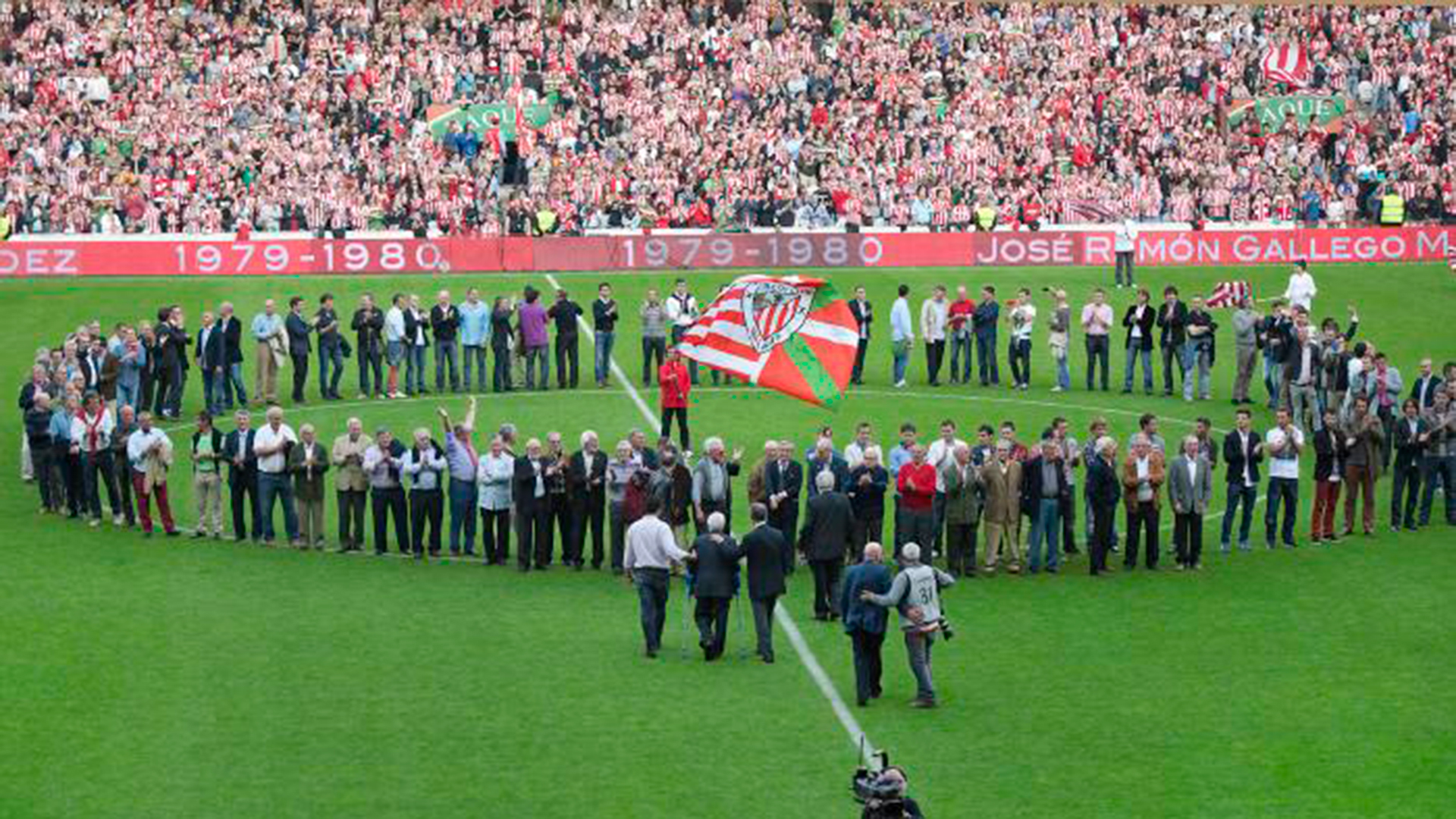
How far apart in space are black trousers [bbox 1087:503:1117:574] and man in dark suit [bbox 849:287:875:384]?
11512 millimetres

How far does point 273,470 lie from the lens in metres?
28.0

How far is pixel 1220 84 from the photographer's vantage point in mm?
61656

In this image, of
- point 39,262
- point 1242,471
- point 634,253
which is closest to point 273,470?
point 1242,471

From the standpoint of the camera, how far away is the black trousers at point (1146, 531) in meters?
26.9

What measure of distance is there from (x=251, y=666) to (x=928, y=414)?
15978 mm

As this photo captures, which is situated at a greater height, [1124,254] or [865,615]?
[1124,254]

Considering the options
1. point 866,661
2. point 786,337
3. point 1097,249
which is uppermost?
point 1097,249

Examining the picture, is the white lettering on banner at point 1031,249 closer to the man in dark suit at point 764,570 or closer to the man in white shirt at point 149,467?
the man in white shirt at point 149,467

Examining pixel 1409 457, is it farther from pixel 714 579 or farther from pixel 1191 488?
pixel 714 579

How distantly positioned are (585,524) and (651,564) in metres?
4.33

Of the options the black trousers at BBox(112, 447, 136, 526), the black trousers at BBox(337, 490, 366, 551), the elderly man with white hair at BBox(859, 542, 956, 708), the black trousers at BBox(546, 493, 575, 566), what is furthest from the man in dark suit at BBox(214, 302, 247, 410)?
the elderly man with white hair at BBox(859, 542, 956, 708)

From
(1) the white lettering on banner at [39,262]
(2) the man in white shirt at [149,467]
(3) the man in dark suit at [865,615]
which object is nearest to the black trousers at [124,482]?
(2) the man in white shirt at [149,467]

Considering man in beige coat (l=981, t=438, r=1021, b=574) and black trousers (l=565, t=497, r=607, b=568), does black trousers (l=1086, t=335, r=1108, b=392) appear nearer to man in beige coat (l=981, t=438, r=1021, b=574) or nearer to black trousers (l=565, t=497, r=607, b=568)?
man in beige coat (l=981, t=438, r=1021, b=574)

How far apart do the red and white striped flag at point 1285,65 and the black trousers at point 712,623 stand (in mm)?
42203
